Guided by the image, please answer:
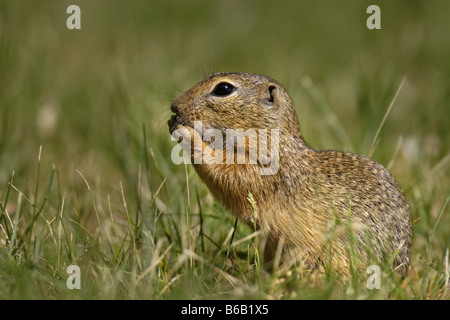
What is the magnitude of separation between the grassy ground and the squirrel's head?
369 mm

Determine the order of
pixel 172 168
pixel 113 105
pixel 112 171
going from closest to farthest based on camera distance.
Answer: pixel 172 168 → pixel 112 171 → pixel 113 105

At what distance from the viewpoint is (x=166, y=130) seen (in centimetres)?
568

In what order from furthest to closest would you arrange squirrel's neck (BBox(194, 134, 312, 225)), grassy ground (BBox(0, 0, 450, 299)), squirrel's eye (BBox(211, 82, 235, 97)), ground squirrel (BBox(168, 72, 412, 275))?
1. squirrel's eye (BBox(211, 82, 235, 97))
2. squirrel's neck (BBox(194, 134, 312, 225))
3. ground squirrel (BBox(168, 72, 412, 275))
4. grassy ground (BBox(0, 0, 450, 299))

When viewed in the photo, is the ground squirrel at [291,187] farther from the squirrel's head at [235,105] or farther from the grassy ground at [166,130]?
the grassy ground at [166,130]

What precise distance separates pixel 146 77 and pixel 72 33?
3167mm

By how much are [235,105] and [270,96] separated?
27cm

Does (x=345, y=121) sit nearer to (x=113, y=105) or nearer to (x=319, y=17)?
(x=113, y=105)

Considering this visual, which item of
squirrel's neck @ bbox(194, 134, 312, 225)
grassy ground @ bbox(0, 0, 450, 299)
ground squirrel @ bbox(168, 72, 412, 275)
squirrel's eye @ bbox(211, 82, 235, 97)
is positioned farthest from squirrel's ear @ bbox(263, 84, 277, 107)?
grassy ground @ bbox(0, 0, 450, 299)

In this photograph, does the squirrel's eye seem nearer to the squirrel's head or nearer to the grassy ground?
the squirrel's head

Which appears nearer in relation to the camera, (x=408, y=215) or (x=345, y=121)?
(x=408, y=215)

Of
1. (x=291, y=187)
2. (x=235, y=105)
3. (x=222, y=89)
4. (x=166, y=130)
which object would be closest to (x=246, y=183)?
(x=291, y=187)

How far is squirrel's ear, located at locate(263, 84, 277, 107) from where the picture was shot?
13.5 ft
